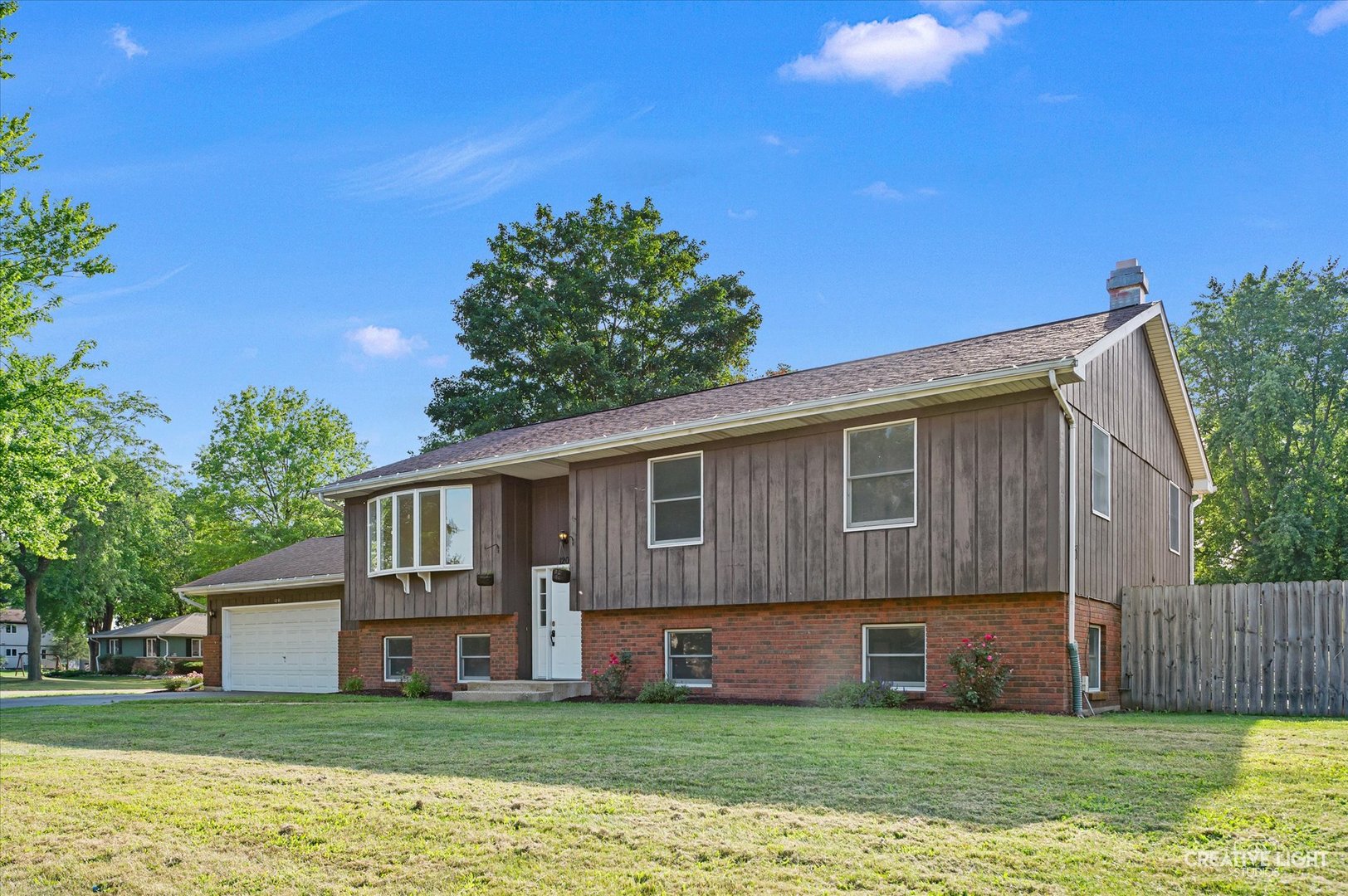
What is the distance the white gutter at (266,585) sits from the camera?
74.6 ft

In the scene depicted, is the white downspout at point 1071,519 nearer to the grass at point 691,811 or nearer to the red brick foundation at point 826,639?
the red brick foundation at point 826,639

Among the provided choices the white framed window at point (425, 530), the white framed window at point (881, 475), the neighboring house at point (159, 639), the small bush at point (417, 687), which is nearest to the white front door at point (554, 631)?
the white framed window at point (425, 530)

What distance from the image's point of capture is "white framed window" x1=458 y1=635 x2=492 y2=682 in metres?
19.4

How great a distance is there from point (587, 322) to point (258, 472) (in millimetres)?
18904

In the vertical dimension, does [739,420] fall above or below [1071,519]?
above

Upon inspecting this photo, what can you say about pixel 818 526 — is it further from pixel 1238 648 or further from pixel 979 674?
pixel 1238 648

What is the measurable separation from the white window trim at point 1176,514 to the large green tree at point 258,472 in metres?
34.2

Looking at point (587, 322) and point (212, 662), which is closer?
point (212, 662)

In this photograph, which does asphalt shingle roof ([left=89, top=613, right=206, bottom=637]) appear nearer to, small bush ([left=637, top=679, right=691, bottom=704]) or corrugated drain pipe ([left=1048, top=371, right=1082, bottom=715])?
small bush ([left=637, top=679, right=691, bottom=704])

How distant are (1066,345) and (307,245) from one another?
1660 centimetres

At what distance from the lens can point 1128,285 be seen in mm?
16953

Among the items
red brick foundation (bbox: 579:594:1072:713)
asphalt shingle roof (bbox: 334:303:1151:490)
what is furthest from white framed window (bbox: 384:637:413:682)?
red brick foundation (bbox: 579:594:1072:713)

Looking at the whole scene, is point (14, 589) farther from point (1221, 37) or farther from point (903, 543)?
point (1221, 37)

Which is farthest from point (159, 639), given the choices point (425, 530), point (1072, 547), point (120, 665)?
point (1072, 547)
